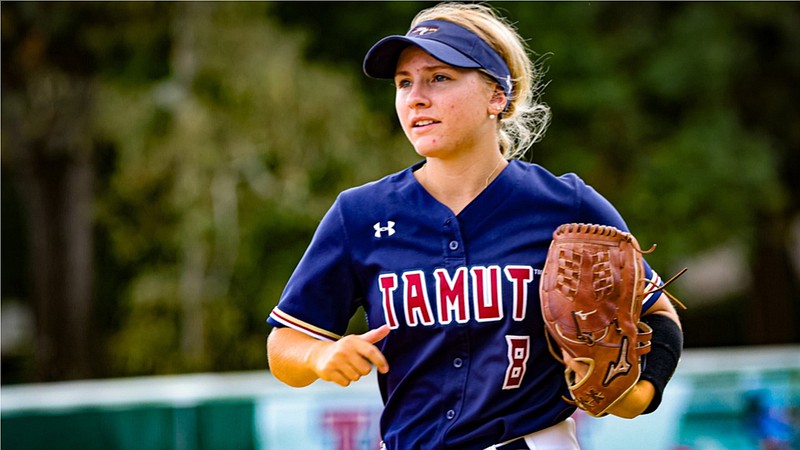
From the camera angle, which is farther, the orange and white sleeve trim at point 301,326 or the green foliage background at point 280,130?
the green foliage background at point 280,130

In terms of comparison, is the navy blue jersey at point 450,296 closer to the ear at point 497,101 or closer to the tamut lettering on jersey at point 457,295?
the tamut lettering on jersey at point 457,295

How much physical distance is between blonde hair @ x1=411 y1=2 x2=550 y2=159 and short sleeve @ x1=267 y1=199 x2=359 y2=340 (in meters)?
0.57

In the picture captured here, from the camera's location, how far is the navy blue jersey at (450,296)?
2.87m

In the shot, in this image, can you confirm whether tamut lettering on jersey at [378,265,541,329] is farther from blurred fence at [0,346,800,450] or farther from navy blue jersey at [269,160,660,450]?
blurred fence at [0,346,800,450]

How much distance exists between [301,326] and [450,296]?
1.32 ft

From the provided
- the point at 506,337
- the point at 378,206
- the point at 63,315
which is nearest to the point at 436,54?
the point at 378,206

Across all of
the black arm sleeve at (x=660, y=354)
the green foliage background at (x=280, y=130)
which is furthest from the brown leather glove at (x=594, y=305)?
the green foliage background at (x=280, y=130)

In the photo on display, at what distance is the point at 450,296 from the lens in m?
2.89

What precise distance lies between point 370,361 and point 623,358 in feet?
2.07

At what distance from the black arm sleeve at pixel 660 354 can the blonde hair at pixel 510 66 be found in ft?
2.04

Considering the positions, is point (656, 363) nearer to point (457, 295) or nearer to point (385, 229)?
point (457, 295)

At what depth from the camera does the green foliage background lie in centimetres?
1315

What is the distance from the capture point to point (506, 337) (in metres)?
2.88

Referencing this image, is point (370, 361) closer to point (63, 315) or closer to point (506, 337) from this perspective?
point (506, 337)
